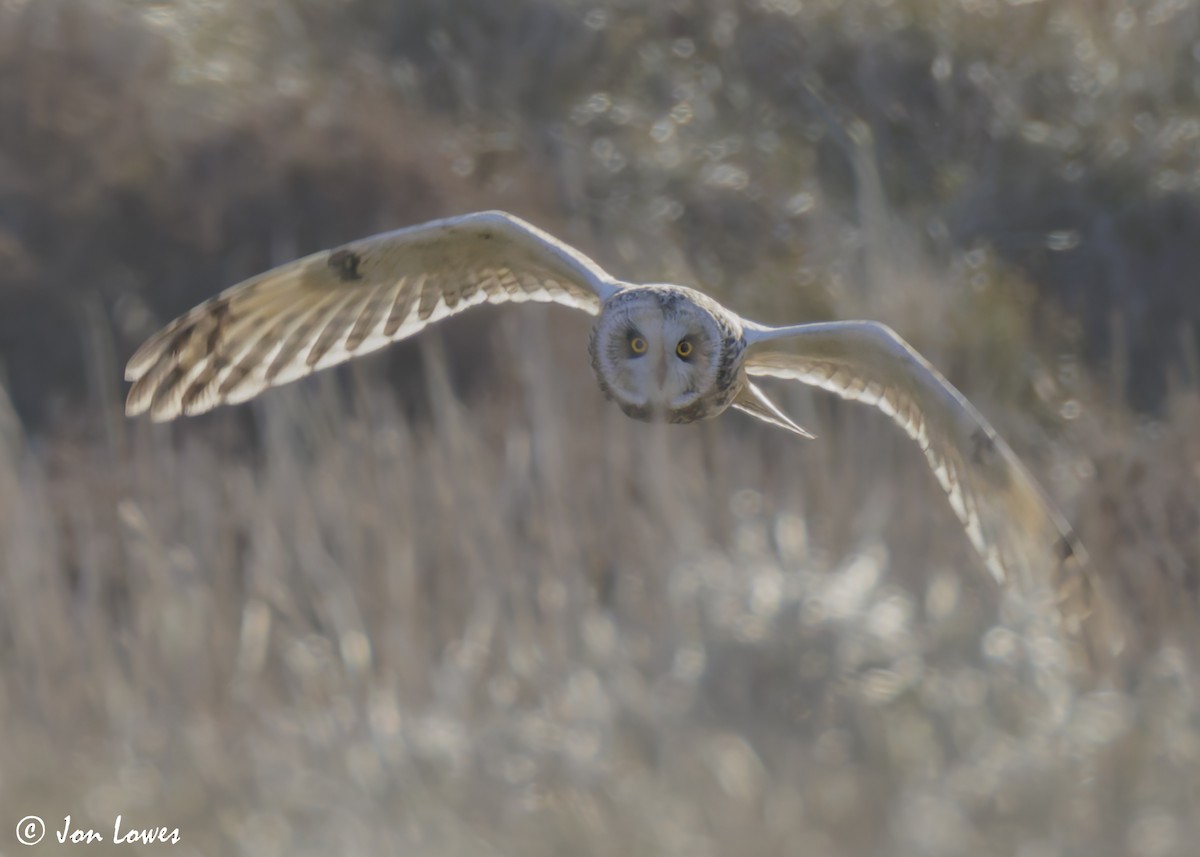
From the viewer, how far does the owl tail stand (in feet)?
15.9

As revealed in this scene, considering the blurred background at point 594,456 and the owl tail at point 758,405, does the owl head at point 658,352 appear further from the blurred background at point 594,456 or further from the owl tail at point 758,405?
the blurred background at point 594,456

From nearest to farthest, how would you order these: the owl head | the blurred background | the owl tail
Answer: the owl head → the owl tail → the blurred background

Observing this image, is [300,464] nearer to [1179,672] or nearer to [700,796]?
[700,796]

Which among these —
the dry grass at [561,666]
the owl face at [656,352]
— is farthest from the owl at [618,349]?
the dry grass at [561,666]

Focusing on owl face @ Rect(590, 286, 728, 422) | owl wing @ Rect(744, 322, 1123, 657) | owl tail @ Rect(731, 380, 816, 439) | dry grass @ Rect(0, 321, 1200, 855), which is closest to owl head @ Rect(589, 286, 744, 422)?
owl face @ Rect(590, 286, 728, 422)

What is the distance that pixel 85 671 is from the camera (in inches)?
268

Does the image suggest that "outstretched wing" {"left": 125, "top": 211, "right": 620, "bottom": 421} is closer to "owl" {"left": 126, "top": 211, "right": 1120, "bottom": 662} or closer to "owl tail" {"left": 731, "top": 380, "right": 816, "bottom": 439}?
"owl" {"left": 126, "top": 211, "right": 1120, "bottom": 662}

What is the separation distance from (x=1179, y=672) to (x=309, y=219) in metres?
5.60

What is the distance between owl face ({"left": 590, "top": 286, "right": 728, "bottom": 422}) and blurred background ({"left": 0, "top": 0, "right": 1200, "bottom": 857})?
182 cm

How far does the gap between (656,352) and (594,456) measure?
9.85ft

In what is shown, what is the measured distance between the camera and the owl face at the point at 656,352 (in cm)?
448

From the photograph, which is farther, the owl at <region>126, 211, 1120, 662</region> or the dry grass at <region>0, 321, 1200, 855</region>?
the dry grass at <region>0, 321, 1200, 855</region>

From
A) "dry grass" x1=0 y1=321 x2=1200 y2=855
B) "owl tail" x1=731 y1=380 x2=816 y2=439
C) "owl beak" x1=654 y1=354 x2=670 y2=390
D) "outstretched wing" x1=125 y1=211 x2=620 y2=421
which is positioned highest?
"outstretched wing" x1=125 y1=211 x2=620 y2=421

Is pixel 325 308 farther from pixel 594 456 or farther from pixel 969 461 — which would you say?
pixel 594 456
